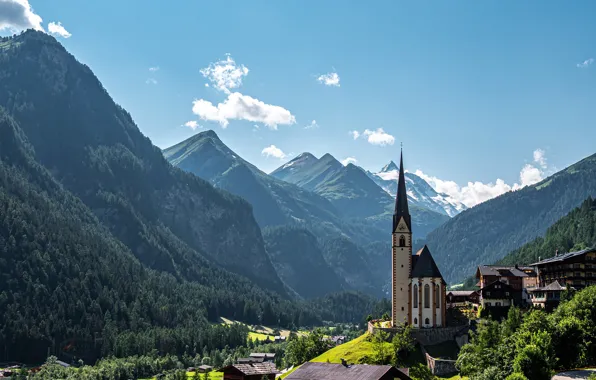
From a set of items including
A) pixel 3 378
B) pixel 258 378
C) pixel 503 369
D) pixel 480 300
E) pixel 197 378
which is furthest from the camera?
pixel 3 378

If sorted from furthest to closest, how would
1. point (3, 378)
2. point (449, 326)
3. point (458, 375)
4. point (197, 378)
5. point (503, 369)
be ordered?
point (3, 378)
point (197, 378)
point (449, 326)
point (458, 375)
point (503, 369)

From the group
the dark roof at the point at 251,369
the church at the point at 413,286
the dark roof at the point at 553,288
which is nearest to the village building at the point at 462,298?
the church at the point at 413,286

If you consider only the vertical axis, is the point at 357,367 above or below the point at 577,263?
below

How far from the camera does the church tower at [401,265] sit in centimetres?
14062

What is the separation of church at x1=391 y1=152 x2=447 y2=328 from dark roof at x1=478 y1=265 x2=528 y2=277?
19.8 metres

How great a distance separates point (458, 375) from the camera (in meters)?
114

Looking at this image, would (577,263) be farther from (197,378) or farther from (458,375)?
(197,378)

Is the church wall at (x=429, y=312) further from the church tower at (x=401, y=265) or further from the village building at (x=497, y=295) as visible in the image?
the village building at (x=497, y=295)

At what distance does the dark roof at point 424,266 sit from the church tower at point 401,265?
1.31 metres

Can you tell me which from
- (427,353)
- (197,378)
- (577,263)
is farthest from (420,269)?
(197,378)

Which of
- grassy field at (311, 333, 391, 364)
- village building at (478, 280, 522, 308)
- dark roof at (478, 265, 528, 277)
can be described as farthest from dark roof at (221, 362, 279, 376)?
dark roof at (478, 265, 528, 277)

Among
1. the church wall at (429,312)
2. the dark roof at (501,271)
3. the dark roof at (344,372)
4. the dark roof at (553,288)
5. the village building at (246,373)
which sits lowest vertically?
the village building at (246,373)

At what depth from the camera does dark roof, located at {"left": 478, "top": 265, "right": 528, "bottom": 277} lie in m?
155

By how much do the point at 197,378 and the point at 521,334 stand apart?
→ 88.2m
